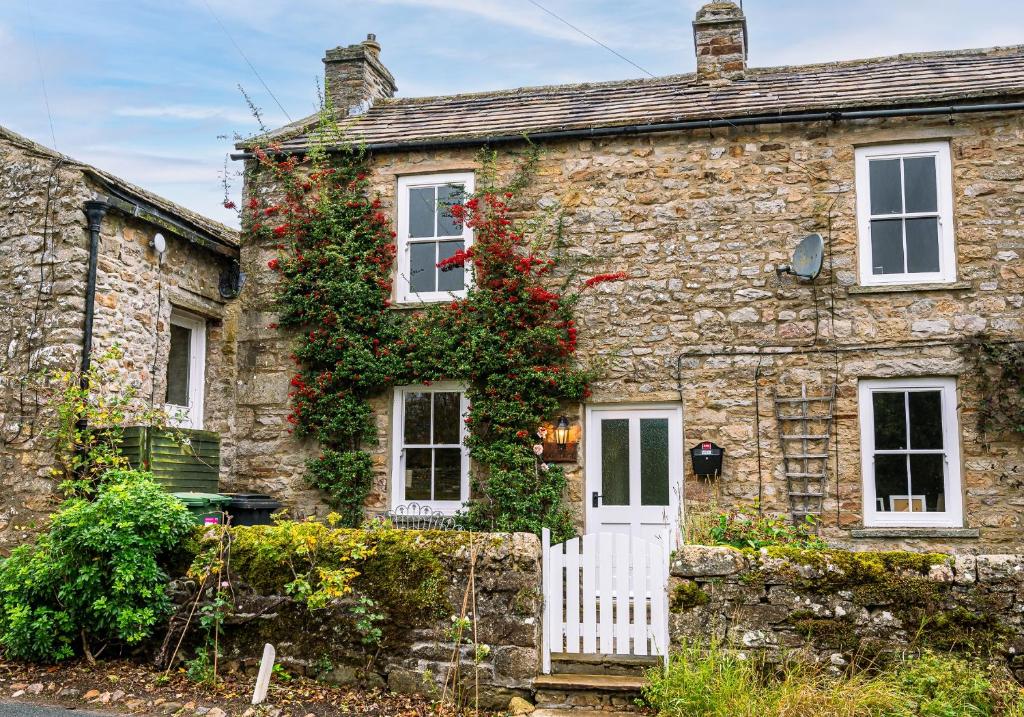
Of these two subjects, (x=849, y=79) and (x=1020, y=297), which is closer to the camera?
(x=1020, y=297)

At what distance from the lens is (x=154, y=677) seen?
21.3 ft

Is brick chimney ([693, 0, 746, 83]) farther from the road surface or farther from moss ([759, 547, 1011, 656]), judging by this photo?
the road surface

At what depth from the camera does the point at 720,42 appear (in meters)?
12.4

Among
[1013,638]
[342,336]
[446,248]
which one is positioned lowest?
[1013,638]

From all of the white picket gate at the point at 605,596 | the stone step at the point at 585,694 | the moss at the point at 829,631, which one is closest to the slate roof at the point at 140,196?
the white picket gate at the point at 605,596

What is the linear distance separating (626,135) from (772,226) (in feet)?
6.81

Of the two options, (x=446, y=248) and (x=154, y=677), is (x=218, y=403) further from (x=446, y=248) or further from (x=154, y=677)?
(x=154, y=677)

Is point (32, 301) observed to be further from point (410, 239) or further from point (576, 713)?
point (576, 713)

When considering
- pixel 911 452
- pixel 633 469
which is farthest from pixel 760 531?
pixel 911 452

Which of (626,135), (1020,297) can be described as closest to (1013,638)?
(1020,297)

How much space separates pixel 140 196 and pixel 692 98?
6.95 m

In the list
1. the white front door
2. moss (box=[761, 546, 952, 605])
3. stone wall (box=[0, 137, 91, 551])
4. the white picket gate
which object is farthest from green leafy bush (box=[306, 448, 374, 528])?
moss (box=[761, 546, 952, 605])

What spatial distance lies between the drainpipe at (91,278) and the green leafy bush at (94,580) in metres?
2.99

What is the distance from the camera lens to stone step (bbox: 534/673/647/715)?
6156 mm
